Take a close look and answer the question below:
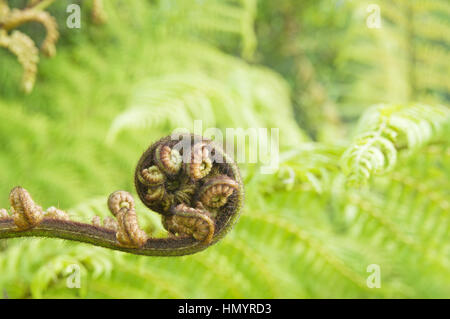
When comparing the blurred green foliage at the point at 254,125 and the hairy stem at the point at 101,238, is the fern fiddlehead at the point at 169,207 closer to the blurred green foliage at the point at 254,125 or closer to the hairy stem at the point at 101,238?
the hairy stem at the point at 101,238

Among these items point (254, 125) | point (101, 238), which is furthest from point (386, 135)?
point (254, 125)

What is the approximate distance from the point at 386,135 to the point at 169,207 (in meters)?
0.63

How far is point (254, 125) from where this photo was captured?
1958mm

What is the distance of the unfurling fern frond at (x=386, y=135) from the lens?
921 mm

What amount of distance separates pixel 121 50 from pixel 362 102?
1.46 m

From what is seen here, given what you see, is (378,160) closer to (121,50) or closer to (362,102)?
(121,50)

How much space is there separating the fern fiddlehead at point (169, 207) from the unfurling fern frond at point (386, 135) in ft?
1.15

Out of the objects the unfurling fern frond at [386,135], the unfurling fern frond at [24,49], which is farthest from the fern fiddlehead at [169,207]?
the unfurling fern frond at [24,49]

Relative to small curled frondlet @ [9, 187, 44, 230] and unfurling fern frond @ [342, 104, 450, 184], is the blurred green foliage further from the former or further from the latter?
small curled frondlet @ [9, 187, 44, 230]

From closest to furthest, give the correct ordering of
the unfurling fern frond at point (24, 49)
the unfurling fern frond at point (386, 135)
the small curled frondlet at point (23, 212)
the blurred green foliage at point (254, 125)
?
1. the small curled frondlet at point (23, 212)
2. the unfurling fern frond at point (386, 135)
3. the unfurling fern frond at point (24, 49)
4. the blurred green foliage at point (254, 125)

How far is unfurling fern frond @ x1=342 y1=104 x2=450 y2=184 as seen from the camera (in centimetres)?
92

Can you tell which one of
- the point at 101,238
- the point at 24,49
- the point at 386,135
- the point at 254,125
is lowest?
the point at 101,238

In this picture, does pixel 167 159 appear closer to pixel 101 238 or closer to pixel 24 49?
pixel 101 238

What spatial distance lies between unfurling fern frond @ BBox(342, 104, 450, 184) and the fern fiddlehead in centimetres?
35
